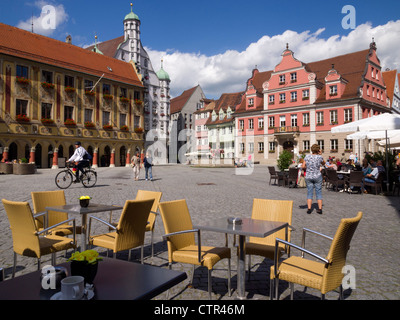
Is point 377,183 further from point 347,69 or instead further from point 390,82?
point 390,82

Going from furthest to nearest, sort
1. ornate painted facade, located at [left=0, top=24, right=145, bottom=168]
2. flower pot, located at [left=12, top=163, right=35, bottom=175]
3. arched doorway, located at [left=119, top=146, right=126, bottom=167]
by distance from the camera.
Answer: arched doorway, located at [left=119, top=146, right=126, bottom=167] → ornate painted facade, located at [left=0, top=24, right=145, bottom=168] → flower pot, located at [left=12, top=163, right=35, bottom=175]

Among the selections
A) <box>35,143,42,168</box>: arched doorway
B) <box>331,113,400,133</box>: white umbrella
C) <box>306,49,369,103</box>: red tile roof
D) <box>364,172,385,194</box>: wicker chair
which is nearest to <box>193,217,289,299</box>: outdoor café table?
<box>331,113,400,133</box>: white umbrella

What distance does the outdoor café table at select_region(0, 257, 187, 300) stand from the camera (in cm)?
206

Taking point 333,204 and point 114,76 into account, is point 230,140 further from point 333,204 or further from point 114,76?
point 333,204

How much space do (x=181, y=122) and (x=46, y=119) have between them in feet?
144

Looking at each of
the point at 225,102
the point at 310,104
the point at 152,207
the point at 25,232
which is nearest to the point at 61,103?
the point at 310,104

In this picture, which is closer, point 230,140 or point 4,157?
point 4,157

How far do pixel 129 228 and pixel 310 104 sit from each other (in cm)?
4385

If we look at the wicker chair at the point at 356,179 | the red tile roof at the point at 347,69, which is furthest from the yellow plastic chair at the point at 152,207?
the red tile roof at the point at 347,69

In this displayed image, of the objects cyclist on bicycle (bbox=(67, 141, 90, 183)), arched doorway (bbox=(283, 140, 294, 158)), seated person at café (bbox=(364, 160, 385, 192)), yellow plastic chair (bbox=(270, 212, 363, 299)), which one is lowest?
yellow plastic chair (bbox=(270, 212, 363, 299))

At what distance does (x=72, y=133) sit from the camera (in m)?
38.2

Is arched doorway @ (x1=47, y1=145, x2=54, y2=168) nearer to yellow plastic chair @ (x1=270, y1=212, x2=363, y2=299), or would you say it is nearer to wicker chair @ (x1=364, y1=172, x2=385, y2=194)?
wicker chair @ (x1=364, y1=172, x2=385, y2=194)

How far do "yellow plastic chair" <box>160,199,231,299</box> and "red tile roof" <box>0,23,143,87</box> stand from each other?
3545 centimetres
